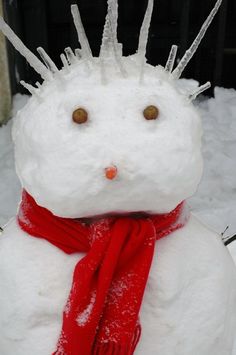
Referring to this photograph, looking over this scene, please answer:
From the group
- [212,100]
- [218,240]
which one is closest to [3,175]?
[212,100]

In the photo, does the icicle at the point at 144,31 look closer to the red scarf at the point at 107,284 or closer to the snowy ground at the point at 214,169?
the red scarf at the point at 107,284

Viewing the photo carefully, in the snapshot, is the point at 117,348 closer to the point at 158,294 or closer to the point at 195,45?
the point at 158,294

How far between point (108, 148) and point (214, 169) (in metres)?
2.25

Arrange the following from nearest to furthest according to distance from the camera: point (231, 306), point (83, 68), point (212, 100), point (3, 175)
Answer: point (83, 68) < point (231, 306) < point (3, 175) < point (212, 100)

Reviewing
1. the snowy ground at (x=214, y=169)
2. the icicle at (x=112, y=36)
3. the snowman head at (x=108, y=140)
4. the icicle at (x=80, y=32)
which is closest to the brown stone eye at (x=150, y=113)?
the snowman head at (x=108, y=140)

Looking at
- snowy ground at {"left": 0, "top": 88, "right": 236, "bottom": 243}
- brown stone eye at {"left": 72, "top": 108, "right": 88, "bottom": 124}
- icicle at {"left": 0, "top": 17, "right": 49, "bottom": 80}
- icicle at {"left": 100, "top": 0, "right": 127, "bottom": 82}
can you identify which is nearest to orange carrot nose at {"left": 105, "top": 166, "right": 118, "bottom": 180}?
brown stone eye at {"left": 72, "top": 108, "right": 88, "bottom": 124}

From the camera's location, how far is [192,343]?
1.29 metres

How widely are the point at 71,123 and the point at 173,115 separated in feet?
0.74

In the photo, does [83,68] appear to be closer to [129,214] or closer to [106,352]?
[129,214]

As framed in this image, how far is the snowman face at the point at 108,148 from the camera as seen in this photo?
1.13m

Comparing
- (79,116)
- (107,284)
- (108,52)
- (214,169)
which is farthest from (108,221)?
(214,169)

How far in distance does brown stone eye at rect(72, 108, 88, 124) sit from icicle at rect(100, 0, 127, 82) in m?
0.10

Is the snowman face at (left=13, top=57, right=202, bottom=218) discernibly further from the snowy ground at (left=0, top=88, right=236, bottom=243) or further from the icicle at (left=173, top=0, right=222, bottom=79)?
the snowy ground at (left=0, top=88, right=236, bottom=243)

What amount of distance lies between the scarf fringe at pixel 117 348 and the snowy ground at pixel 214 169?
147 centimetres
